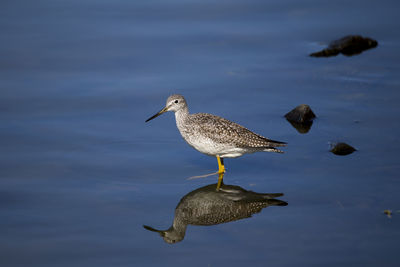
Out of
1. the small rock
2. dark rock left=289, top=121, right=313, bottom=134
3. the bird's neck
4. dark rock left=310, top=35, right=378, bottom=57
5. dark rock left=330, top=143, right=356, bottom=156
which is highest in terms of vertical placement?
dark rock left=310, top=35, right=378, bottom=57

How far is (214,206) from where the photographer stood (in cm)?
854

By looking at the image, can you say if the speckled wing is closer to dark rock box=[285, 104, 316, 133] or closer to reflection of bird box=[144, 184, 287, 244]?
reflection of bird box=[144, 184, 287, 244]

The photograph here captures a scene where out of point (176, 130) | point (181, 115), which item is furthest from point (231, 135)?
point (176, 130)

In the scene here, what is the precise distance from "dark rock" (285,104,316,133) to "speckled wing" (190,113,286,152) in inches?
61.5

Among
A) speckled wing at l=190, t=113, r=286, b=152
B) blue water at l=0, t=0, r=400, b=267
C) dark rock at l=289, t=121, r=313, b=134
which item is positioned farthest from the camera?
dark rock at l=289, t=121, r=313, b=134

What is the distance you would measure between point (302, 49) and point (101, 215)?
7.50 meters

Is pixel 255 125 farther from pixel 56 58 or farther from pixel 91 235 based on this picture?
pixel 56 58

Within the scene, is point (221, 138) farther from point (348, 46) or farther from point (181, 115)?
point (348, 46)

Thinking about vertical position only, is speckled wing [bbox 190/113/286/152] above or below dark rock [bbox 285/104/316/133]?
below

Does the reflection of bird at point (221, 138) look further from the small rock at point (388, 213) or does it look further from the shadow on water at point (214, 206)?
the small rock at point (388, 213)

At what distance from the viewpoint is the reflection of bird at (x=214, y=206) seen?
8.00 meters

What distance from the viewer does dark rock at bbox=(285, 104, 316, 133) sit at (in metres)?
10.8

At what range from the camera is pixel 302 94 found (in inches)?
473

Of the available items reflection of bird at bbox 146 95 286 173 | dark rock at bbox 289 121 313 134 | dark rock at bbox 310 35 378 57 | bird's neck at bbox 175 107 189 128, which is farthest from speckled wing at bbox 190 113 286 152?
dark rock at bbox 310 35 378 57
